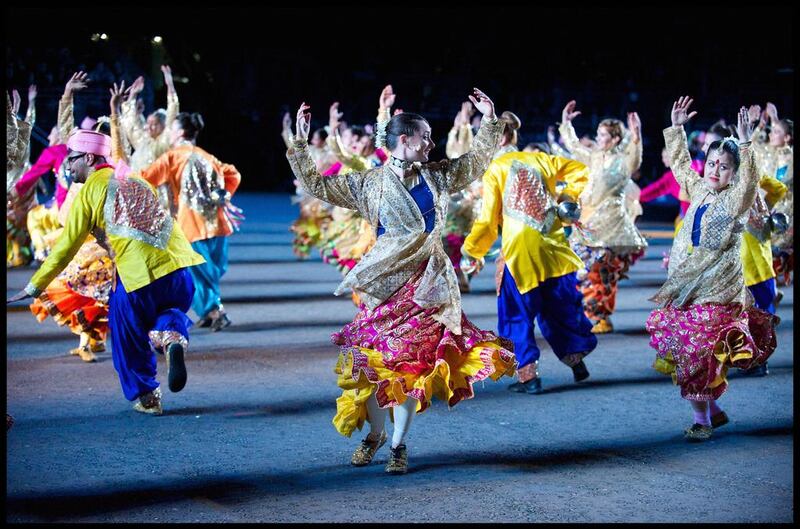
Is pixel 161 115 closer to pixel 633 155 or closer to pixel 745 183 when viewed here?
pixel 633 155

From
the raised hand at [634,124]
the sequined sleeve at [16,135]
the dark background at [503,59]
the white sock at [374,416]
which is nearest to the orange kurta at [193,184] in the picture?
the sequined sleeve at [16,135]

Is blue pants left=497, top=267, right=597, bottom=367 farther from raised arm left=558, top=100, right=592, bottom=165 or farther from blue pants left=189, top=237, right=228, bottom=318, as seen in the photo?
blue pants left=189, top=237, right=228, bottom=318

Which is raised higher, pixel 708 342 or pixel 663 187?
pixel 663 187

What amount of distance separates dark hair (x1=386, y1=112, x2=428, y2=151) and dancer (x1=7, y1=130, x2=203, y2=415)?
1.67 m

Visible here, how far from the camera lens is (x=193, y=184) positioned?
900 centimetres

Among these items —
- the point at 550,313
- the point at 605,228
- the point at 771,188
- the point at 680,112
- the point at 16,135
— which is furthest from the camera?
the point at 605,228

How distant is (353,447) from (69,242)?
1801mm

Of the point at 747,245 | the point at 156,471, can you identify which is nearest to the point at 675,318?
the point at 747,245

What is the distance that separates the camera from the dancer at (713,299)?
5.66 metres

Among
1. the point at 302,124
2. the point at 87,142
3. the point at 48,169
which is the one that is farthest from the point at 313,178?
the point at 48,169

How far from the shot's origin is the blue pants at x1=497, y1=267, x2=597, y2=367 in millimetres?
7133

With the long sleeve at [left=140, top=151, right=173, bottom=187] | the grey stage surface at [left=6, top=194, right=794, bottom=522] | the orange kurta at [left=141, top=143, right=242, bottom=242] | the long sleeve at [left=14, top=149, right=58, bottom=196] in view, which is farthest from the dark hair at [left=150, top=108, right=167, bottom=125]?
the grey stage surface at [left=6, top=194, right=794, bottom=522]

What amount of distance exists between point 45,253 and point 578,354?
691cm

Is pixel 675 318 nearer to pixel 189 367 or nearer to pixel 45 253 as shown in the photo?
pixel 189 367
